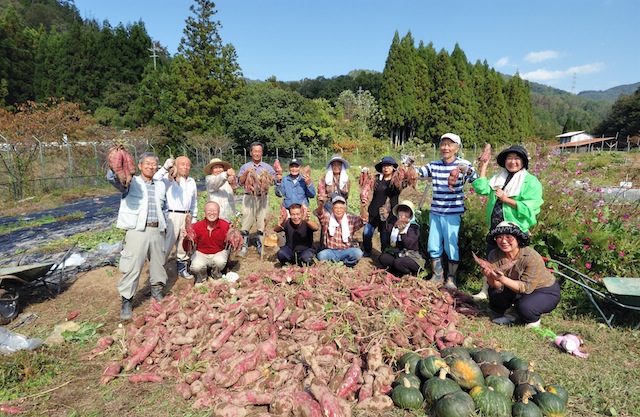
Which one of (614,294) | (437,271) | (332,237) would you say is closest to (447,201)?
(437,271)

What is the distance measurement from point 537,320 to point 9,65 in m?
42.2

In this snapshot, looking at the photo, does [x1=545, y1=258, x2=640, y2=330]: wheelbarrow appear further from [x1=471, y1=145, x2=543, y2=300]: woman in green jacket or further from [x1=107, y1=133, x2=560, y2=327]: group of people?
[x1=471, y1=145, x2=543, y2=300]: woman in green jacket

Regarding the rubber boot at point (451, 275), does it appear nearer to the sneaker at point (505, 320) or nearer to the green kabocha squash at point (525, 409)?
the sneaker at point (505, 320)

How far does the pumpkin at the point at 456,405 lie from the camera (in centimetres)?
243

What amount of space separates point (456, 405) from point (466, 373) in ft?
1.14

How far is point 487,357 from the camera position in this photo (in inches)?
118

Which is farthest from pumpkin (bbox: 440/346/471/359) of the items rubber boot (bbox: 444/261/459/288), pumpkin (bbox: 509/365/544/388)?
rubber boot (bbox: 444/261/459/288)

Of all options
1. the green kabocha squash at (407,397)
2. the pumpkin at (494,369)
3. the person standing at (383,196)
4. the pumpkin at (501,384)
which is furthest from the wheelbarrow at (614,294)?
the person standing at (383,196)

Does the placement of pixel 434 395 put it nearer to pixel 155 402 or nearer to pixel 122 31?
pixel 155 402

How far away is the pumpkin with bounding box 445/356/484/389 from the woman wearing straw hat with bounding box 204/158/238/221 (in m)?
4.08

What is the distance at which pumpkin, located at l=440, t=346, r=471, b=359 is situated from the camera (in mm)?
2994

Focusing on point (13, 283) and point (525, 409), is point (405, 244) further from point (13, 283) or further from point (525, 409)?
point (13, 283)

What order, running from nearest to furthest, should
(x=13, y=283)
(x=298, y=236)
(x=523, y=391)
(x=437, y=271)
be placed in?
(x=523, y=391), (x=13, y=283), (x=437, y=271), (x=298, y=236)

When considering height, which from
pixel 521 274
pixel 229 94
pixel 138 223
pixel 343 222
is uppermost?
pixel 229 94
